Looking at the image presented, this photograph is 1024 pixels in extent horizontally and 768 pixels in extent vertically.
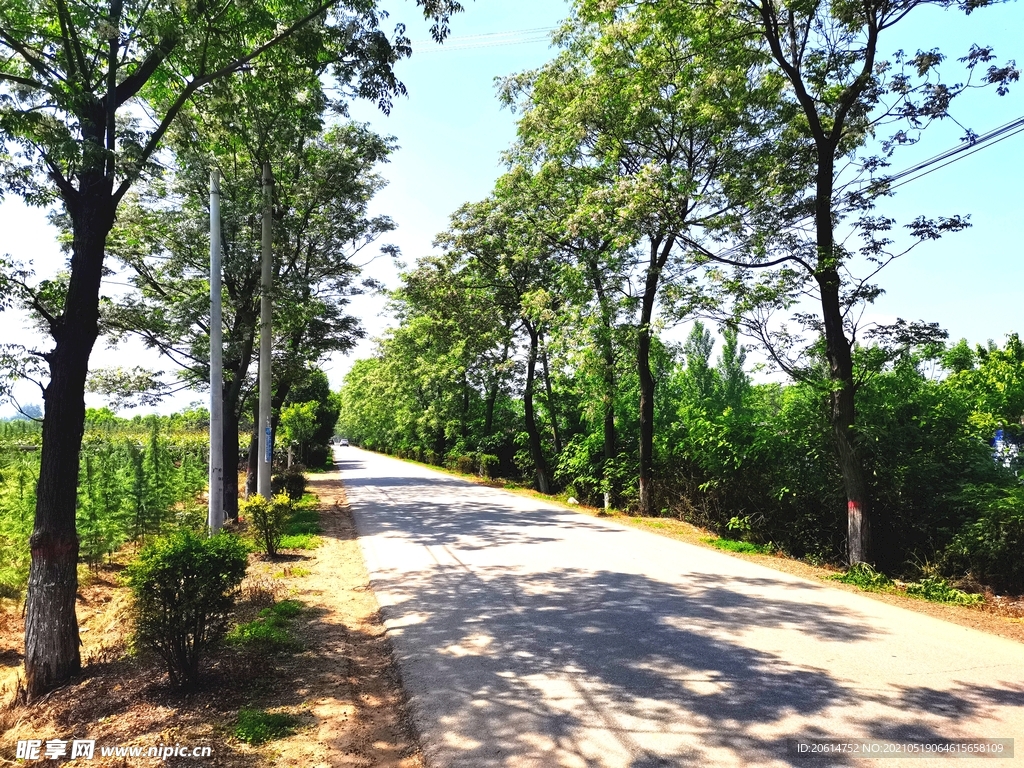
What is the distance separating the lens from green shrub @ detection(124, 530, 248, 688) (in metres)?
4.58

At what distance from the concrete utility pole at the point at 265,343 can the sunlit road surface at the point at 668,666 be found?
5.08 metres

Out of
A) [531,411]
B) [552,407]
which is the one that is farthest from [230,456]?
[552,407]

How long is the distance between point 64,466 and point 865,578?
9.38m

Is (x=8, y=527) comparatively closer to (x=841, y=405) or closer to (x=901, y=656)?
(x=901, y=656)

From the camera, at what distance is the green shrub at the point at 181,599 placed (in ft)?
15.0

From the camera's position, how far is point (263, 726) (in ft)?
13.3

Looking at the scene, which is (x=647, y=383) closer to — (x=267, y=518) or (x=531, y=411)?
(x=531, y=411)

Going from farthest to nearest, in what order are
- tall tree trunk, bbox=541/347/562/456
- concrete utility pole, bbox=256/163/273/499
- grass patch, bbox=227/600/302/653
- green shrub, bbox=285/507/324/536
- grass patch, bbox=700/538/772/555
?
tall tree trunk, bbox=541/347/562/456 < concrete utility pole, bbox=256/163/273/499 < green shrub, bbox=285/507/324/536 < grass patch, bbox=700/538/772/555 < grass patch, bbox=227/600/302/653

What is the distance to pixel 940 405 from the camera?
388 inches

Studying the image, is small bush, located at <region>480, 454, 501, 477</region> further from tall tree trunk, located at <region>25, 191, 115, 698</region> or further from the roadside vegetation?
tall tree trunk, located at <region>25, 191, 115, 698</region>

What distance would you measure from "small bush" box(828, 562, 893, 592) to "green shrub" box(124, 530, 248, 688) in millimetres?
7759

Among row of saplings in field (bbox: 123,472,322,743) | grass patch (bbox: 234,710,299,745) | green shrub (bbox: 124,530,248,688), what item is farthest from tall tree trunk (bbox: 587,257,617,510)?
grass patch (bbox: 234,710,299,745)

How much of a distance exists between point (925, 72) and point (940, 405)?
4999 millimetres

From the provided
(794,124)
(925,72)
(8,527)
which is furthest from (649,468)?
(8,527)
